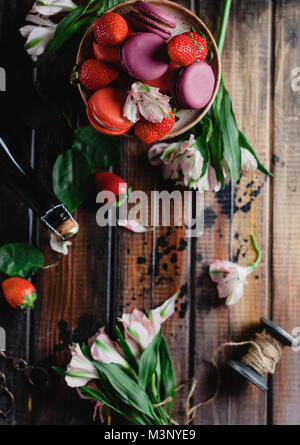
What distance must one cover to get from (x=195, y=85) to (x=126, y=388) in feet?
1.88

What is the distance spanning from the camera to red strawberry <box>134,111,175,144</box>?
0.73 m

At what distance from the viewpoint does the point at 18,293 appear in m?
0.88

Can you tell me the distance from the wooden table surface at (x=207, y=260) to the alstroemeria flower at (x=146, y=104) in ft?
0.70

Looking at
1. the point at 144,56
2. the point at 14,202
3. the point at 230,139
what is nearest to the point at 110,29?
the point at 144,56

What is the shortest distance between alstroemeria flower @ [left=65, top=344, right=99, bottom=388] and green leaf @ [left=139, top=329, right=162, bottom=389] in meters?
0.09

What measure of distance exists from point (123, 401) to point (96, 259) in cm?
29

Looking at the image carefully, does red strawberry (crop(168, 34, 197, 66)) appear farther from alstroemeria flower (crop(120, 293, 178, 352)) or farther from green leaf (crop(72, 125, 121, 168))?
alstroemeria flower (crop(120, 293, 178, 352))

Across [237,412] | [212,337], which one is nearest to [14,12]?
[212,337]

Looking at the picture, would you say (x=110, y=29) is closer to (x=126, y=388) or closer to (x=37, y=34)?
(x=37, y=34)

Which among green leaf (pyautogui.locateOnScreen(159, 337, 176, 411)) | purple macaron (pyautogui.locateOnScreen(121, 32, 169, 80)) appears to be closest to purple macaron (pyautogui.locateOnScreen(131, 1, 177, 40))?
purple macaron (pyautogui.locateOnScreen(121, 32, 169, 80))

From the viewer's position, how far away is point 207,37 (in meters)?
0.76

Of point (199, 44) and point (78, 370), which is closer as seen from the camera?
point (199, 44)

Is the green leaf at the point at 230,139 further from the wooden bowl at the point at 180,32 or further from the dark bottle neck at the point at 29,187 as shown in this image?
the dark bottle neck at the point at 29,187
